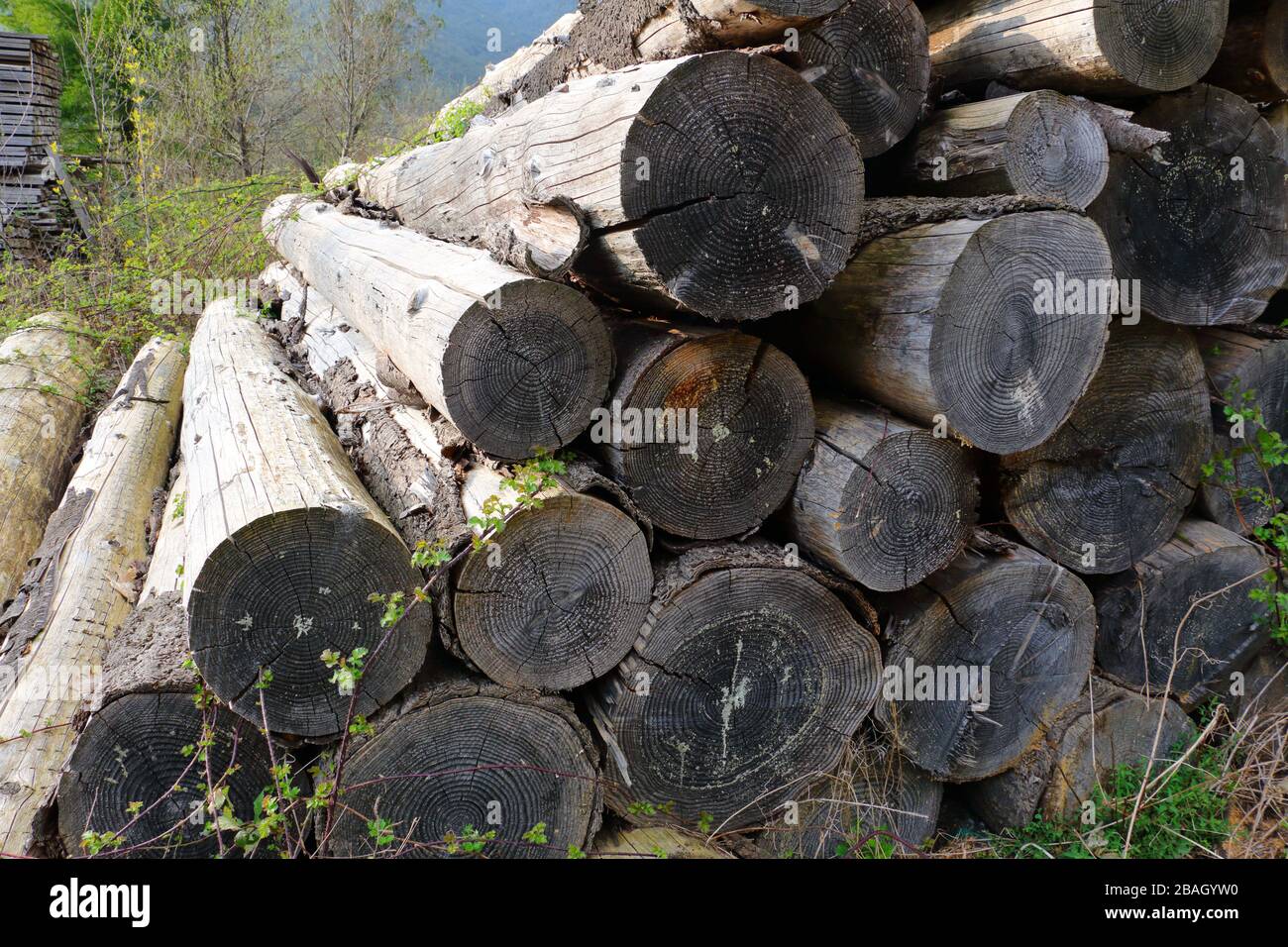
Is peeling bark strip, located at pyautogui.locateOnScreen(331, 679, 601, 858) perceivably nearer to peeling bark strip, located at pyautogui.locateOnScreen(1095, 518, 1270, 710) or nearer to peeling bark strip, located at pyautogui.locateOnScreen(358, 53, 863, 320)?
peeling bark strip, located at pyautogui.locateOnScreen(358, 53, 863, 320)

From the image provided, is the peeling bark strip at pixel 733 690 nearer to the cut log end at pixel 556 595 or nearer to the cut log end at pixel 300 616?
the cut log end at pixel 556 595

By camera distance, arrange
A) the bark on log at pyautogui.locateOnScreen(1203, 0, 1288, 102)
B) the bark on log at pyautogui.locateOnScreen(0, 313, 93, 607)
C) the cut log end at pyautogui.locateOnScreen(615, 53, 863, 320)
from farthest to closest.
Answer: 1. the bark on log at pyautogui.locateOnScreen(0, 313, 93, 607)
2. the bark on log at pyautogui.locateOnScreen(1203, 0, 1288, 102)
3. the cut log end at pyautogui.locateOnScreen(615, 53, 863, 320)

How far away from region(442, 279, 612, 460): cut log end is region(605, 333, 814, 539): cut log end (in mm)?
147

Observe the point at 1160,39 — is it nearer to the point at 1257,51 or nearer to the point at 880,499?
the point at 1257,51

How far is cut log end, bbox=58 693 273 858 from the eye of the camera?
2.52m

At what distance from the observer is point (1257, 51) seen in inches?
145

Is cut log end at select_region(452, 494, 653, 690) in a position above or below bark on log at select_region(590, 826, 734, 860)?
above

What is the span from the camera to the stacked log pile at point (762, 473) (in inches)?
97.5

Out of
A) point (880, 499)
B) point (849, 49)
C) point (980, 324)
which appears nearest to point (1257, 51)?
point (849, 49)

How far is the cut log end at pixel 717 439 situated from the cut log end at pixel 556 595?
18 cm

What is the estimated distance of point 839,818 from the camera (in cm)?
330

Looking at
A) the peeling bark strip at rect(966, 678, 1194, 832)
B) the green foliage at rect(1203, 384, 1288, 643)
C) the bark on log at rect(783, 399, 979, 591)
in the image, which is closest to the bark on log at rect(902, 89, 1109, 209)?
the bark on log at rect(783, 399, 979, 591)
